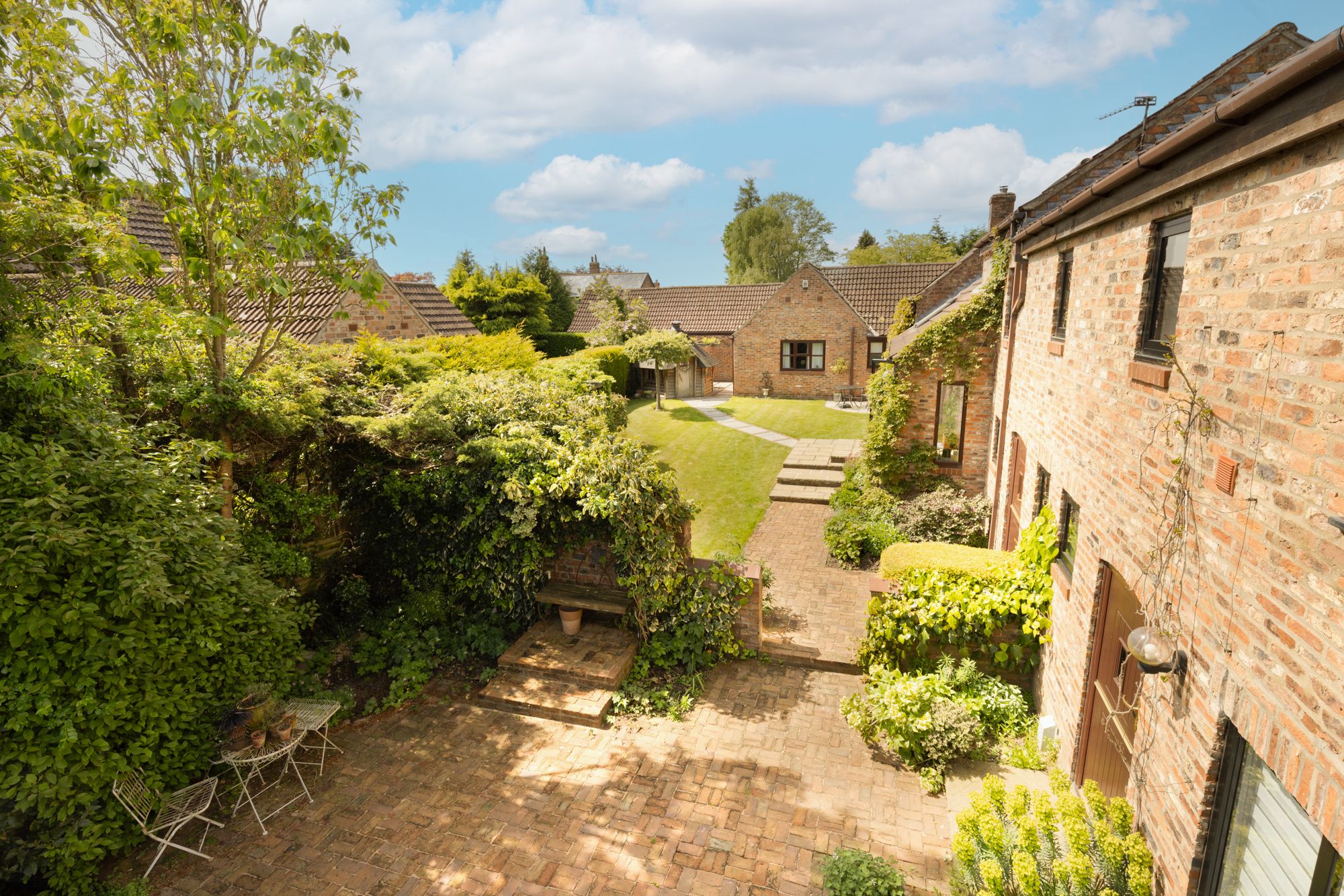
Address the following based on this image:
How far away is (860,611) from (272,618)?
297 inches

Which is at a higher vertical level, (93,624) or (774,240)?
(774,240)

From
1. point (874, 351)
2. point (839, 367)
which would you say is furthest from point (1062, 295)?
point (874, 351)

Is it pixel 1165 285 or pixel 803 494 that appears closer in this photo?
pixel 1165 285

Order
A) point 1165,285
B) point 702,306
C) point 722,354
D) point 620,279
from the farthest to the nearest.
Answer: point 620,279 < point 702,306 < point 722,354 < point 1165,285

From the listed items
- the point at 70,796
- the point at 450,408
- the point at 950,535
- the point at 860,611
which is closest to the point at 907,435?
the point at 950,535

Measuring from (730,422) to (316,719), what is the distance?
722 inches

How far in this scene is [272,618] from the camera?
601 centimetres

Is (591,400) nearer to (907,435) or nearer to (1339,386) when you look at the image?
(907,435)

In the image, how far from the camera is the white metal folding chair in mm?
5031

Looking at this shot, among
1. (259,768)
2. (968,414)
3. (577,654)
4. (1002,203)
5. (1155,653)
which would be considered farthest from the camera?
(1002,203)

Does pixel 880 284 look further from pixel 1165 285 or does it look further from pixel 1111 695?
pixel 1111 695

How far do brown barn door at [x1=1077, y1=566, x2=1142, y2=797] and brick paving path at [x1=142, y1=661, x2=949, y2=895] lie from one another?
1.36 meters

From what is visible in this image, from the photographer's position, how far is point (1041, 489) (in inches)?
307

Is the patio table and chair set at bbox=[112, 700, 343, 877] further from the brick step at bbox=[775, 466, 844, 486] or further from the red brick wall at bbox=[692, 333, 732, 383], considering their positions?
the red brick wall at bbox=[692, 333, 732, 383]
